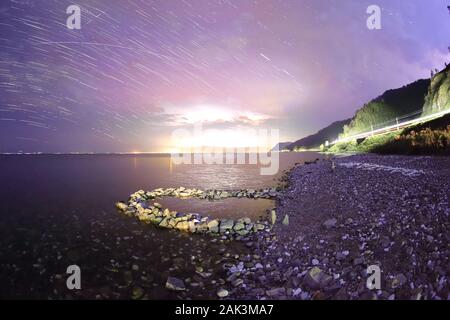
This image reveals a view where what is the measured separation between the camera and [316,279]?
7.74 meters

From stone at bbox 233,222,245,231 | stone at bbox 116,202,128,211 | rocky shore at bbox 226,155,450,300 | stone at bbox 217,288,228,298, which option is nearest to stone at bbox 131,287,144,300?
stone at bbox 217,288,228,298

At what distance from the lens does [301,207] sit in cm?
1684

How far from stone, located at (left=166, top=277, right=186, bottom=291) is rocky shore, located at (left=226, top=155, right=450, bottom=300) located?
1798 mm

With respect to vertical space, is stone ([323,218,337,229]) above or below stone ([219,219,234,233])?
above

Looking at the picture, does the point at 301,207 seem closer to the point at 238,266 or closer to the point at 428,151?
the point at 238,266

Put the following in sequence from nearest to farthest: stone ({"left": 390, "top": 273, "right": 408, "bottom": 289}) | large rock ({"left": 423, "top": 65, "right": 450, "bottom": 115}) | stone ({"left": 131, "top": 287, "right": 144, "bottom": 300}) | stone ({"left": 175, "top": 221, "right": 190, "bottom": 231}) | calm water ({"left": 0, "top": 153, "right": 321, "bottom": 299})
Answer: stone ({"left": 390, "top": 273, "right": 408, "bottom": 289}) < stone ({"left": 131, "top": 287, "right": 144, "bottom": 300}) < calm water ({"left": 0, "top": 153, "right": 321, "bottom": 299}) < stone ({"left": 175, "top": 221, "right": 190, "bottom": 231}) < large rock ({"left": 423, "top": 65, "right": 450, "bottom": 115})

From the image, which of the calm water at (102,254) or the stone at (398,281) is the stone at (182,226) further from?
the stone at (398,281)

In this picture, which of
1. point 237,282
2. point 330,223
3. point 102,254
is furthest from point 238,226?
point 102,254

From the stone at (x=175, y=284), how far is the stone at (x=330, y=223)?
7.01 metres

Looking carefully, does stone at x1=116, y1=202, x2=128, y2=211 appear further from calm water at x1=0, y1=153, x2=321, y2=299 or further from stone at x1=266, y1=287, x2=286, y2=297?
stone at x1=266, y1=287, x2=286, y2=297

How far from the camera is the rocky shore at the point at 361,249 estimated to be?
6.69 meters

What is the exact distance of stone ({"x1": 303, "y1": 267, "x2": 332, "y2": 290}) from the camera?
299 inches

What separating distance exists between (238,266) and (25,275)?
9.21 meters

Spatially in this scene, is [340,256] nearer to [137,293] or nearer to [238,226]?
[238,226]
